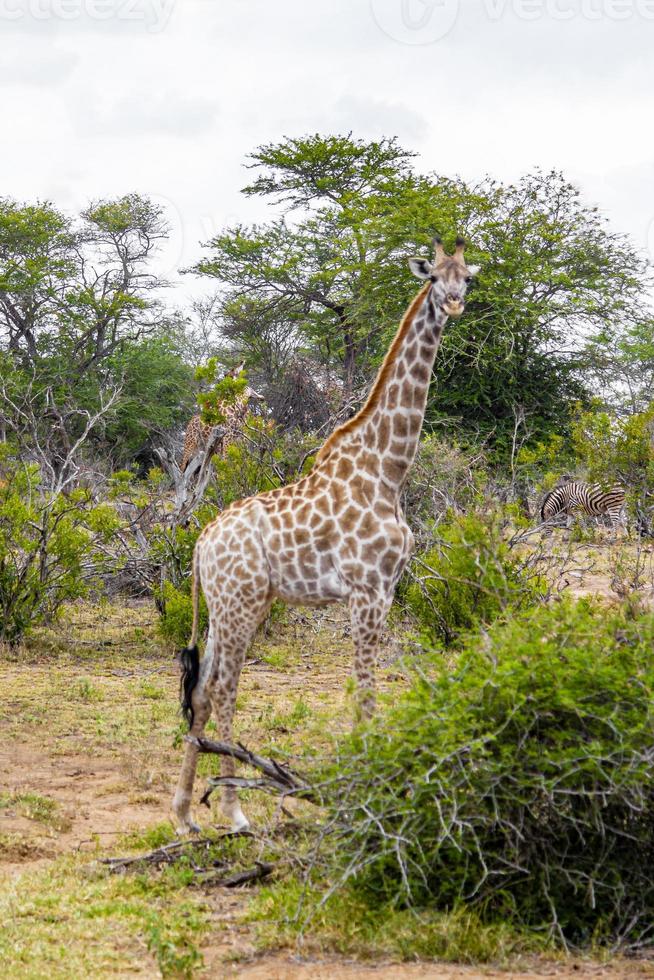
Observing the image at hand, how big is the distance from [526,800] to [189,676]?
2.19 meters

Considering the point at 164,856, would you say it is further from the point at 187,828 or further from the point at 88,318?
the point at 88,318

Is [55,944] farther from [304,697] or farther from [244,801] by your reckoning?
[304,697]

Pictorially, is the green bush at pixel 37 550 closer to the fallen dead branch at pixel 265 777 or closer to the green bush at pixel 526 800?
the fallen dead branch at pixel 265 777

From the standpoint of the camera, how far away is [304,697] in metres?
8.20

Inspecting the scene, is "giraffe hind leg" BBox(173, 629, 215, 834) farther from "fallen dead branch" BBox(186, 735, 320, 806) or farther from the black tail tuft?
"fallen dead branch" BBox(186, 735, 320, 806)

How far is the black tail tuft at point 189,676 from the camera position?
5484 millimetres

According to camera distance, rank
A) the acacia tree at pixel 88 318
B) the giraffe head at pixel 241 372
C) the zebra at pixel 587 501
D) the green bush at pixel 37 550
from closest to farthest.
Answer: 1. the green bush at pixel 37 550
2. the giraffe head at pixel 241 372
3. the zebra at pixel 587 501
4. the acacia tree at pixel 88 318

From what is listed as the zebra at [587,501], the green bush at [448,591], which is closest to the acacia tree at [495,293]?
the zebra at [587,501]

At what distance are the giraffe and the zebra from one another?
10.9 metres

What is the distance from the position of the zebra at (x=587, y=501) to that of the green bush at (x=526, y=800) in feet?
41.1

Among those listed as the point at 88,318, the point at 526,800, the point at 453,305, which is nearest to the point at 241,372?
the point at 453,305

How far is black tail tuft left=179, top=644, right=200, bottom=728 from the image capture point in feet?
18.0

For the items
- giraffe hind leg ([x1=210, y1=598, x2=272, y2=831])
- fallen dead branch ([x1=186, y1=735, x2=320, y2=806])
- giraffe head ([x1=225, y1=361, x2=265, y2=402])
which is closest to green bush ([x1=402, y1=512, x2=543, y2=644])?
giraffe head ([x1=225, y1=361, x2=265, y2=402])

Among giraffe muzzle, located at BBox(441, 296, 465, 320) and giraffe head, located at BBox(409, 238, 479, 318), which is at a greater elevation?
giraffe head, located at BBox(409, 238, 479, 318)
